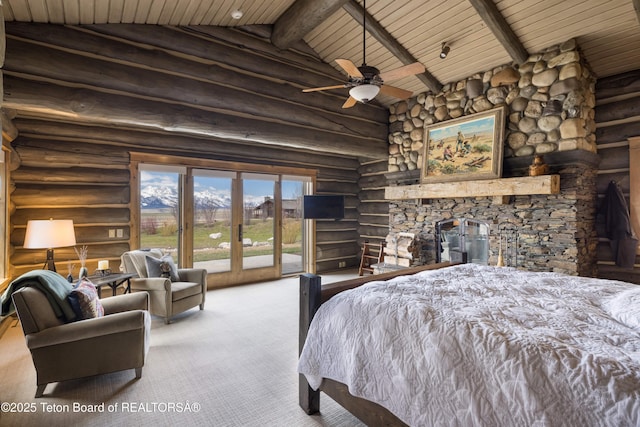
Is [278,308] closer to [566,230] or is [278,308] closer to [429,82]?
[566,230]

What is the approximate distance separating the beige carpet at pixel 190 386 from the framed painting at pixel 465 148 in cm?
368

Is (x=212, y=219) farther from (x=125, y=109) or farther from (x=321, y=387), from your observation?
Answer: (x=321, y=387)

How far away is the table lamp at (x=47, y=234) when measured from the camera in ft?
11.7

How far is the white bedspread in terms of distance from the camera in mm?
1188

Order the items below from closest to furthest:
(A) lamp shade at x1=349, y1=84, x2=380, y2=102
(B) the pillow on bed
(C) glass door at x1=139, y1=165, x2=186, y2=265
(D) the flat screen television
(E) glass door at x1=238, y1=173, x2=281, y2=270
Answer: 1. (B) the pillow on bed
2. (A) lamp shade at x1=349, y1=84, x2=380, y2=102
3. (C) glass door at x1=139, y1=165, x2=186, y2=265
4. (E) glass door at x1=238, y1=173, x2=281, y2=270
5. (D) the flat screen television

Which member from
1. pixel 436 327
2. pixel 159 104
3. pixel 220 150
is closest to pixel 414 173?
pixel 220 150

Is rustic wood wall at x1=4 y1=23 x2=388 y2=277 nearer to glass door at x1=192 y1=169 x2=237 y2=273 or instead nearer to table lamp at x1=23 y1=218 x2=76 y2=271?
glass door at x1=192 y1=169 x2=237 y2=273

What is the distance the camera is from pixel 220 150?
5.82 meters

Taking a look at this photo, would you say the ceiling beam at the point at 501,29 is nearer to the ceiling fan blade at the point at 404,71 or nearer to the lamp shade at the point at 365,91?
the ceiling fan blade at the point at 404,71

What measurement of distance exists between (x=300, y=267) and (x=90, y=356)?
16.0ft

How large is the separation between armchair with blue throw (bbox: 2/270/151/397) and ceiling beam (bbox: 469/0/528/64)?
507 centimetres

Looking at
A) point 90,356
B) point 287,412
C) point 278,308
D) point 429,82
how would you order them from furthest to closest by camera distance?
point 429,82 → point 278,308 → point 90,356 → point 287,412

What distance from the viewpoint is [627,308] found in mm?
1705

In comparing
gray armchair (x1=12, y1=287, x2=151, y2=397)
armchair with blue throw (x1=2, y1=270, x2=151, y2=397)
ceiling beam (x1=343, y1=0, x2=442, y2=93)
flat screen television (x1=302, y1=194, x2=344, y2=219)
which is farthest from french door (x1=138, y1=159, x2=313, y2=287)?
ceiling beam (x1=343, y1=0, x2=442, y2=93)
